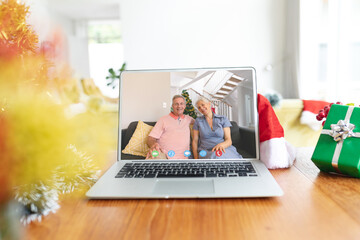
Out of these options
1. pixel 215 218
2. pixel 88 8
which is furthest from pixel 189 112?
pixel 88 8

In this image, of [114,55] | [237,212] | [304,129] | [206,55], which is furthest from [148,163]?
[114,55]

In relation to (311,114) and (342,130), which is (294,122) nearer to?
(311,114)

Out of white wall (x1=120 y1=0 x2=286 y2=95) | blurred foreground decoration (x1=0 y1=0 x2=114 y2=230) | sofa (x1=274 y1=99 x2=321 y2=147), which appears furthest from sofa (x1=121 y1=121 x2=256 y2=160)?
white wall (x1=120 y1=0 x2=286 y2=95)

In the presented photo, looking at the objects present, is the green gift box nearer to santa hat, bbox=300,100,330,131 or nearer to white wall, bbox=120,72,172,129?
white wall, bbox=120,72,172,129

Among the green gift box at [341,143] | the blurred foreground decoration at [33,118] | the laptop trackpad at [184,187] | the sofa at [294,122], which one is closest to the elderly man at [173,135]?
the laptop trackpad at [184,187]

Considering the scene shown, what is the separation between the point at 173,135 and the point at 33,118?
1.92 ft

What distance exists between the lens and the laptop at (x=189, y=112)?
644 mm

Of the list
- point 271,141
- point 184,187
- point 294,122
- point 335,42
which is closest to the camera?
point 184,187

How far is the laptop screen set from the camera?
739 millimetres

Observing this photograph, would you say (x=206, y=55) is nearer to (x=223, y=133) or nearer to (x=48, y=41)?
(x=223, y=133)

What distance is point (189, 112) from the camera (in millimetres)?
750

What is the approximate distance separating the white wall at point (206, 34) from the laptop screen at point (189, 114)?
3272 millimetres

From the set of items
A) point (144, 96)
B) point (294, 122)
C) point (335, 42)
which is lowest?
point (294, 122)

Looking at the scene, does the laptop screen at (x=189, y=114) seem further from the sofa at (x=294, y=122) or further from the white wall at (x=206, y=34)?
the white wall at (x=206, y=34)
